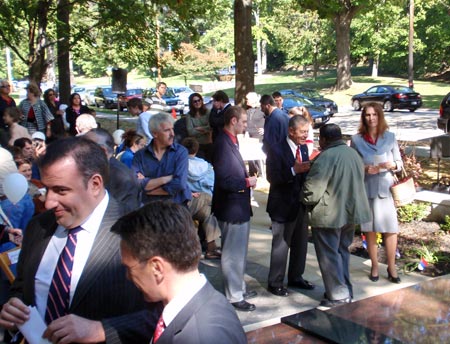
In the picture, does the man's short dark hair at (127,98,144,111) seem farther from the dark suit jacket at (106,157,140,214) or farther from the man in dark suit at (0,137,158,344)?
the man in dark suit at (0,137,158,344)

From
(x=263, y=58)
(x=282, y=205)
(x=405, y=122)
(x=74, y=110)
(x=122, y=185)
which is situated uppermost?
(x=263, y=58)

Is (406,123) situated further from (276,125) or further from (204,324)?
(204,324)

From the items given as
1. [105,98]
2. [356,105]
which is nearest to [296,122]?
[356,105]

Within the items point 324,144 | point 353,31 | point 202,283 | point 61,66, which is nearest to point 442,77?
point 353,31

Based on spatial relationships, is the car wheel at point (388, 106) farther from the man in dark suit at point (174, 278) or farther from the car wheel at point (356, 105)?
the man in dark suit at point (174, 278)

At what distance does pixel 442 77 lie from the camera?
168 feet

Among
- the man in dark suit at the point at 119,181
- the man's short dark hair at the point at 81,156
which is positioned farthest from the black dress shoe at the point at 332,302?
the man's short dark hair at the point at 81,156

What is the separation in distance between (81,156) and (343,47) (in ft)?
126

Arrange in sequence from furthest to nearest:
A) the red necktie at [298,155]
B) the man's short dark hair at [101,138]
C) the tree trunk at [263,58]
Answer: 1. the tree trunk at [263,58]
2. the red necktie at [298,155]
3. the man's short dark hair at [101,138]

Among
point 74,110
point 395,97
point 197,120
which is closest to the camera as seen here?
point 197,120

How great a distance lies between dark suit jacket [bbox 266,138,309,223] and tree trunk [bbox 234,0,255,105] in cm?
749

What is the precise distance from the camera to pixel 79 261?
2.41 m

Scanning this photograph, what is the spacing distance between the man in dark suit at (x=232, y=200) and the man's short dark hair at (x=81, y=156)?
9.54ft

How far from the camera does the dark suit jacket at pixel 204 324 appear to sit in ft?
5.79
